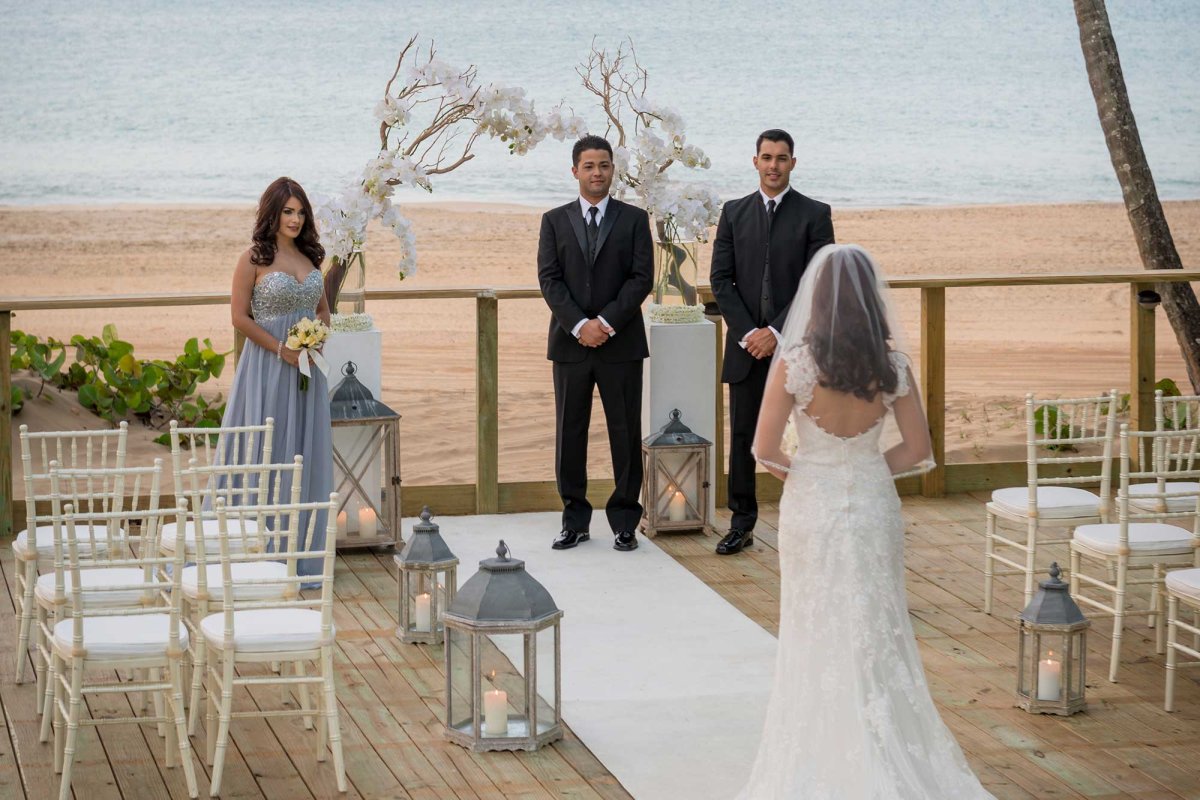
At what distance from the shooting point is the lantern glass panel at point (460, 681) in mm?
4426

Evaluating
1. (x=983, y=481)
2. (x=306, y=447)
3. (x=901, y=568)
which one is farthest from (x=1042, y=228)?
(x=901, y=568)

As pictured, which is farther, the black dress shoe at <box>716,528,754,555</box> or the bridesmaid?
the black dress shoe at <box>716,528,754,555</box>

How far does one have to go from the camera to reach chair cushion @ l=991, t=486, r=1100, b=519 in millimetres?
5445

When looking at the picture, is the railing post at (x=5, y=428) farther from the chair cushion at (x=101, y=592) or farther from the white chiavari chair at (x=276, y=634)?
the white chiavari chair at (x=276, y=634)

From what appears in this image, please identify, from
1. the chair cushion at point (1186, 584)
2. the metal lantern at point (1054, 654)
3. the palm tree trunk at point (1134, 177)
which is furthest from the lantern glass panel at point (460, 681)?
the palm tree trunk at point (1134, 177)

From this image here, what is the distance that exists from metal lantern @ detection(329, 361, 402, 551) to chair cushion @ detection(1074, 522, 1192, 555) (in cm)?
275

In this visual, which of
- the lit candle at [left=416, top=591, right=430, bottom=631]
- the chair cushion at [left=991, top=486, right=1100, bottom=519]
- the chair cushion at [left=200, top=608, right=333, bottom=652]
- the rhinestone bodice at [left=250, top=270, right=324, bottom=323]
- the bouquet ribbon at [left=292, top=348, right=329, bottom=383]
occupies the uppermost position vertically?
the rhinestone bodice at [left=250, top=270, right=324, bottom=323]

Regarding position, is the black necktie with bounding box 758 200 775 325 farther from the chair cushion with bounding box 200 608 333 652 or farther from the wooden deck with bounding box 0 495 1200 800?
the chair cushion with bounding box 200 608 333 652

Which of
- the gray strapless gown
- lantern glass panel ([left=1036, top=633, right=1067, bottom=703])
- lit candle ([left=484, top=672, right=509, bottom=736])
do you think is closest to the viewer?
lit candle ([left=484, top=672, right=509, bottom=736])

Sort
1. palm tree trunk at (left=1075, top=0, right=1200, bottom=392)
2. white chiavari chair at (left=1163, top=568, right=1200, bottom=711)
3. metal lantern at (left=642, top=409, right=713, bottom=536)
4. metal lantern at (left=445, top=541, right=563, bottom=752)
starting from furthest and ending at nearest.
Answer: palm tree trunk at (left=1075, top=0, right=1200, bottom=392) < metal lantern at (left=642, top=409, right=713, bottom=536) < white chiavari chair at (left=1163, top=568, right=1200, bottom=711) < metal lantern at (left=445, top=541, right=563, bottom=752)

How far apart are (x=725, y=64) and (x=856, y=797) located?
20.6 metres

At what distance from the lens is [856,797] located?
3670mm

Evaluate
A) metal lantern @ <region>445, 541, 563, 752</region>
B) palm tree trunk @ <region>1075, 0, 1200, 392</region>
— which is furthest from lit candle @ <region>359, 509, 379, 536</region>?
palm tree trunk @ <region>1075, 0, 1200, 392</region>

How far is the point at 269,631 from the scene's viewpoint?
13.4ft
